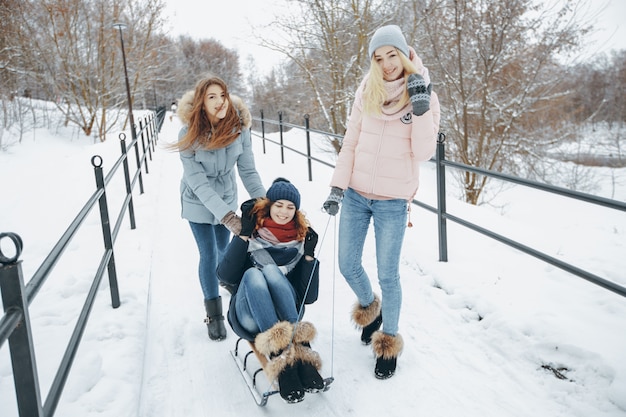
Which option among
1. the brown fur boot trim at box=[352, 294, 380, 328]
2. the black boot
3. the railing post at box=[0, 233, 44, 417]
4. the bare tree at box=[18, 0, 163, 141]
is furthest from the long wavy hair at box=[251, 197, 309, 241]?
the bare tree at box=[18, 0, 163, 141]

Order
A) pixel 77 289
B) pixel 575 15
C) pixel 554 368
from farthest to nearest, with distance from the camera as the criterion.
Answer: pixel 575 15, pixel 77 289, pixel 554 368

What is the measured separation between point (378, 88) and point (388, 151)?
1.11ft

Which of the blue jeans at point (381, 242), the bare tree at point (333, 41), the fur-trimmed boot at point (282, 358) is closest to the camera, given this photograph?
the fur-trimmed boot at point (282, 358)

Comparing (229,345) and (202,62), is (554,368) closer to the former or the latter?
(229,345)

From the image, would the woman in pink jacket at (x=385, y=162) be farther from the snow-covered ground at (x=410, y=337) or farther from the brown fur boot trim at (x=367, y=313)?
the snow-covered ground at (x=410, y=337)

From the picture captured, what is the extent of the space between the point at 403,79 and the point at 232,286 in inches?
59.3

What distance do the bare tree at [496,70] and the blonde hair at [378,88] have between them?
8596 millimetres

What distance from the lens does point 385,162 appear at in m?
2.60

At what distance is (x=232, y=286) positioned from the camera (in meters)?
2.80

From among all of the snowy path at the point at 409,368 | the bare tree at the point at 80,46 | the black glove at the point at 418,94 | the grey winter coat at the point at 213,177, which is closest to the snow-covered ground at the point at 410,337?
the snowy path at the point at 409,368

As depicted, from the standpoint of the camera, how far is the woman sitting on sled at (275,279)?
7.83 ft

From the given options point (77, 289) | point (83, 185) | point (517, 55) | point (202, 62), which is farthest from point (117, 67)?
point (202, 62)

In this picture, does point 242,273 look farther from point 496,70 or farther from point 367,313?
point 496,70

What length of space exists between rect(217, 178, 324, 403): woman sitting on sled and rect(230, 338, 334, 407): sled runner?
0.08 m
